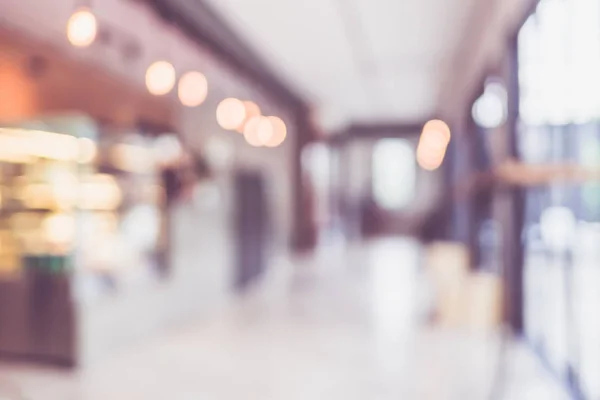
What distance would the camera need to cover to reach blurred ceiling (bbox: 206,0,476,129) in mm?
5934

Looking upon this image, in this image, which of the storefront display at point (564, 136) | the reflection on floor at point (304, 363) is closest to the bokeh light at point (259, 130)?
the reflection on floor at point (304, 363)

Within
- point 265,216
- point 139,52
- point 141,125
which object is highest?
point 139,52

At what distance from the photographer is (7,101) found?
5.38 meters

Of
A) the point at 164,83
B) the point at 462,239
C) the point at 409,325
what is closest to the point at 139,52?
the point at 164,83

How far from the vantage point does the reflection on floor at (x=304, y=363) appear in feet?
13.5

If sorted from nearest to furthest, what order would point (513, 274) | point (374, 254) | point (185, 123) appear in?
point (513, 274), point (185, 123), point (374, 254)

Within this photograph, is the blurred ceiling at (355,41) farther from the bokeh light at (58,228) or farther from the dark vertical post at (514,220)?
the bokeh light at (58,228)

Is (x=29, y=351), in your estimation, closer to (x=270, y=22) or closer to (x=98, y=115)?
(x=98, y=115)

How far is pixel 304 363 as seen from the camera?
4848 millimetres

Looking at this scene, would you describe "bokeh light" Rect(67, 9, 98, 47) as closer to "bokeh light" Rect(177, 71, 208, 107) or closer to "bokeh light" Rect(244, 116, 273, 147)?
"bokeh light" Rect(177, 71, 208, 107)

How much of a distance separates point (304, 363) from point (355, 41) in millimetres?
4462

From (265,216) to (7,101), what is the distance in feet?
16.2

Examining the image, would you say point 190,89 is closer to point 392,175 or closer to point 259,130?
point 259,130

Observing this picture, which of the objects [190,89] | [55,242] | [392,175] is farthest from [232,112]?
[392,175]
